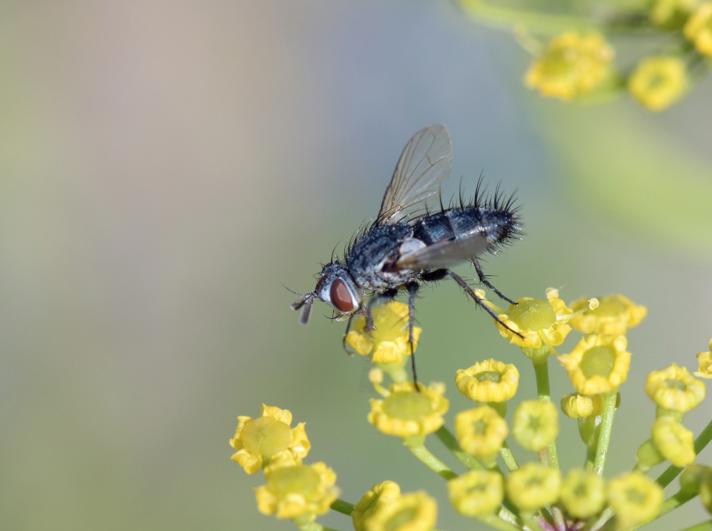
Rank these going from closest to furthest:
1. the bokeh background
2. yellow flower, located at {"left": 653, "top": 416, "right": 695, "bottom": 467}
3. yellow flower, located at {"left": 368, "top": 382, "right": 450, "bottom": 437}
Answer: yellow flower, located at {"left": 653, "top": 416, "right": 695, "bottom": 467}
yellow flower, located at {"left": 368, "top": 382, "right": 450, "bottom": 437}
the bokeh background

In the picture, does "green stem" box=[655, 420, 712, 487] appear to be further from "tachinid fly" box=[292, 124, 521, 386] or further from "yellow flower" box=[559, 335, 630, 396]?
"tachinid fly" box=[292, 124, 521, 386]

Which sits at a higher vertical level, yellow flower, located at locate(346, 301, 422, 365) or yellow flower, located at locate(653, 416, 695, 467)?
yellow flower, located at locate(346, 301, 422, 365)

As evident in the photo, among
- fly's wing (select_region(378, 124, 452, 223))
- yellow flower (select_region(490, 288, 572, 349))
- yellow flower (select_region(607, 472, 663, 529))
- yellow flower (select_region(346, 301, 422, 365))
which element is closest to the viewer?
yellow flower (select_region(607, 472, 663, 529))

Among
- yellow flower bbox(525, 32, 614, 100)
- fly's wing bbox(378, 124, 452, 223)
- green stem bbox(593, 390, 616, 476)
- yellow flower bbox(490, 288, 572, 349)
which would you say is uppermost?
fly's wing bbox(378, 124, 452, 223)

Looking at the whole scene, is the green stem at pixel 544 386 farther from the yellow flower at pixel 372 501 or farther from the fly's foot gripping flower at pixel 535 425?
the yellow flower at pixel 372 501

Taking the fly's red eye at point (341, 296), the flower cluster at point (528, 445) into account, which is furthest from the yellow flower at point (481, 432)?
the fly's red eye at point (341, 296)

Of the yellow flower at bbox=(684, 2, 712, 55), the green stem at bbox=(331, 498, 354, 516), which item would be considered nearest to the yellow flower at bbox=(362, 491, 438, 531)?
the green stem at bbox=(331, 498, 354, 516)
